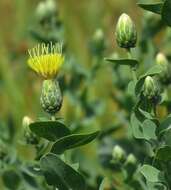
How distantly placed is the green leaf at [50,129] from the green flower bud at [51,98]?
0.24ft

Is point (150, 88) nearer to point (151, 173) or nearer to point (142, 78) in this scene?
point (142, 78)

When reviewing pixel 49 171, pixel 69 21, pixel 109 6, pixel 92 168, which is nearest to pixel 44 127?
pixel 49 171

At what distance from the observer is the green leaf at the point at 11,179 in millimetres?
2709

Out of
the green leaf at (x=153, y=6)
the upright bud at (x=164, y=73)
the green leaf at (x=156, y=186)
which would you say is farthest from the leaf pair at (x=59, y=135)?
the upright bud at (x=164, y=73)

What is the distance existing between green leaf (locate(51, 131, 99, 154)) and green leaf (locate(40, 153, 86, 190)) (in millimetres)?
44

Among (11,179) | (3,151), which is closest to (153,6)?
(3,151)

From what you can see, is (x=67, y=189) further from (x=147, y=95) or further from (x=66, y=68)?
(x=66, y=68)

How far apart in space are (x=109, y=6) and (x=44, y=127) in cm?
368

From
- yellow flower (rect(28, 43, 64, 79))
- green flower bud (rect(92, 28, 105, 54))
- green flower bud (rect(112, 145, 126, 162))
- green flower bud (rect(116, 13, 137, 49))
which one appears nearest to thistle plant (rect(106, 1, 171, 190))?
green flower bud (rect(116, 13, 137, 49))

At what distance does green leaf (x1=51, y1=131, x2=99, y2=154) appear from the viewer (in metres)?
1.92

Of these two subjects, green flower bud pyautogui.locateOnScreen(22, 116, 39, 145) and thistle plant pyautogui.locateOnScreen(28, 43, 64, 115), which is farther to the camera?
green flower bud pyautogui.locateOnScreen(22, 116, 39, 145)

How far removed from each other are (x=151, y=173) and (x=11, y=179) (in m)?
0.88

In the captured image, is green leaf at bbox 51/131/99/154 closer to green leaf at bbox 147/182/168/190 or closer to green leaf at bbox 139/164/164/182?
green leaf at bbox 139/164/164/182

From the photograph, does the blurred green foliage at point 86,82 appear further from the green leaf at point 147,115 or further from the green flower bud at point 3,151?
the green leaf at point 147,115
